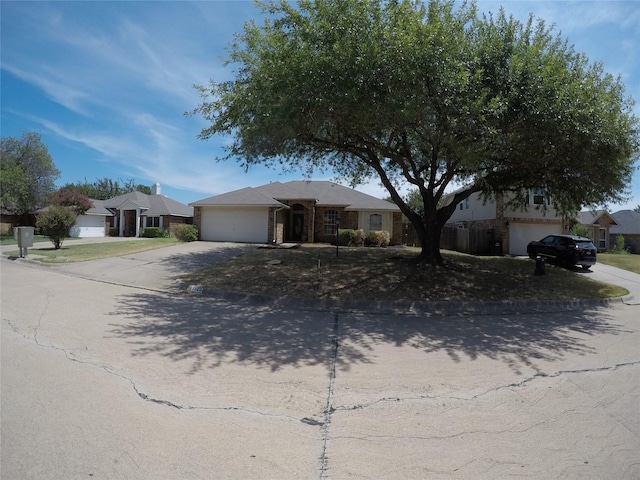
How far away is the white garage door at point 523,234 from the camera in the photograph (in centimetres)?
2520

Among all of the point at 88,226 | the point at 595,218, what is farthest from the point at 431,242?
the point at 88,226

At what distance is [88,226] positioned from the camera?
39.4 m

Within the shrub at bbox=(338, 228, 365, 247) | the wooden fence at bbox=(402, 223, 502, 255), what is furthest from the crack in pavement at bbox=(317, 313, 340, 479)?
the wooden fence at bbox=(402, 223, 502, 255)

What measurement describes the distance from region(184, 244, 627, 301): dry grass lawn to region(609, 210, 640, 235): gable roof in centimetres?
2929

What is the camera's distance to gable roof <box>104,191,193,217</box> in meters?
37.0

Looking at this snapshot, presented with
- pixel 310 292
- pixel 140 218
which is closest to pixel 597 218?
pixel 310 292

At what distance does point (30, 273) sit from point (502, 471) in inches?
631

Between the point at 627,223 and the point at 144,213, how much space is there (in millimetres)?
47419

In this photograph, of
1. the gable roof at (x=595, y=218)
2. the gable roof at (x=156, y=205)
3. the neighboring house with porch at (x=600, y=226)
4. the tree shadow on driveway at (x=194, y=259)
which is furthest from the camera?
the gable roof at (x=156, y=205)

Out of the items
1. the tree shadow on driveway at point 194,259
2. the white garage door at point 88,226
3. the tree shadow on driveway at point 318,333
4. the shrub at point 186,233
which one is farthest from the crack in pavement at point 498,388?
the white garage door at point 88,226

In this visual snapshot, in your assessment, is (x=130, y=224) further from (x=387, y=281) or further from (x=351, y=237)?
(x=387, y=281)

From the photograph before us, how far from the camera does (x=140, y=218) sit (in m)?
38.0

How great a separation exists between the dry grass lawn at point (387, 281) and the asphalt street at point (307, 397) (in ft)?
8.19

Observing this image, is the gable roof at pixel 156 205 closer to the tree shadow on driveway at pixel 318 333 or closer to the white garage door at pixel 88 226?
the white garage door at pixel 88 226
